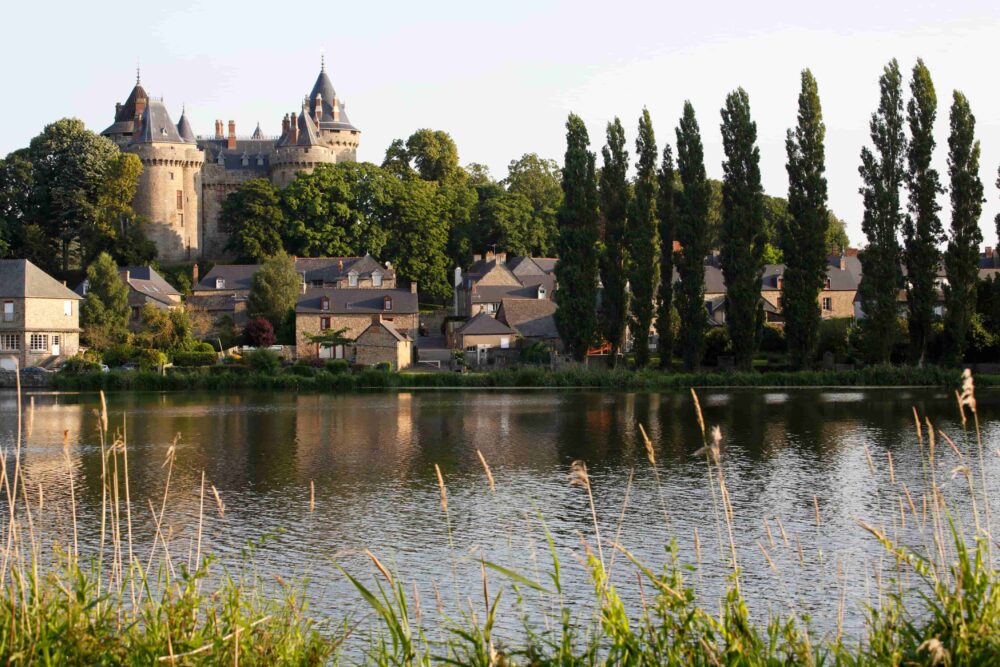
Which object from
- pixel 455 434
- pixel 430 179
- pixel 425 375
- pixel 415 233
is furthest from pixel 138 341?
A: pixel 430 179

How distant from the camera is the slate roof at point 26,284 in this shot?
5788 cm

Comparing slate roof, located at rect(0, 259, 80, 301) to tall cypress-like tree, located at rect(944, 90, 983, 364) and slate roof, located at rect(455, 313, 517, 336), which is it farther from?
tall cypress-like tree, located at rect(944, 90, 983, 364)

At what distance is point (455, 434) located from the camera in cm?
3322

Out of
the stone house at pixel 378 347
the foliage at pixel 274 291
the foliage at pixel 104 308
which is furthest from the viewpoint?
the foliage at pixel 274 291

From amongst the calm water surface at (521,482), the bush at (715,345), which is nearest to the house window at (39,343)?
the calm water surface at (521,482)

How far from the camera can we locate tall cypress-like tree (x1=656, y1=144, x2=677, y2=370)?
1964 inches

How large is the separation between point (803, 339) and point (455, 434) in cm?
1982

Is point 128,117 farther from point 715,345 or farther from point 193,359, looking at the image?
point 715,345

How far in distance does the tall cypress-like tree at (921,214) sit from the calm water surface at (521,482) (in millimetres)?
3808

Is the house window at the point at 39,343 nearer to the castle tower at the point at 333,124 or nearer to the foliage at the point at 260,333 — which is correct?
the foliage at the point at 260,333

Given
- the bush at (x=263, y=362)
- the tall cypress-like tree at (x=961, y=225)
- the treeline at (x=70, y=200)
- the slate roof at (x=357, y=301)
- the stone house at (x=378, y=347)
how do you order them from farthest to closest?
the treeline at (x=70, y=200), the slate roof at (x=357, y=301), the stone house at (x=378, y=347), the bush at (x=263, y=362), the tall cypress-like tree at (x=961, y=225)

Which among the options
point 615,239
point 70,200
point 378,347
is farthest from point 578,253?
point 70,200

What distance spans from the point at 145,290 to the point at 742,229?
Result: 36399 mm

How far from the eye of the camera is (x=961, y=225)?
46.4 meters
